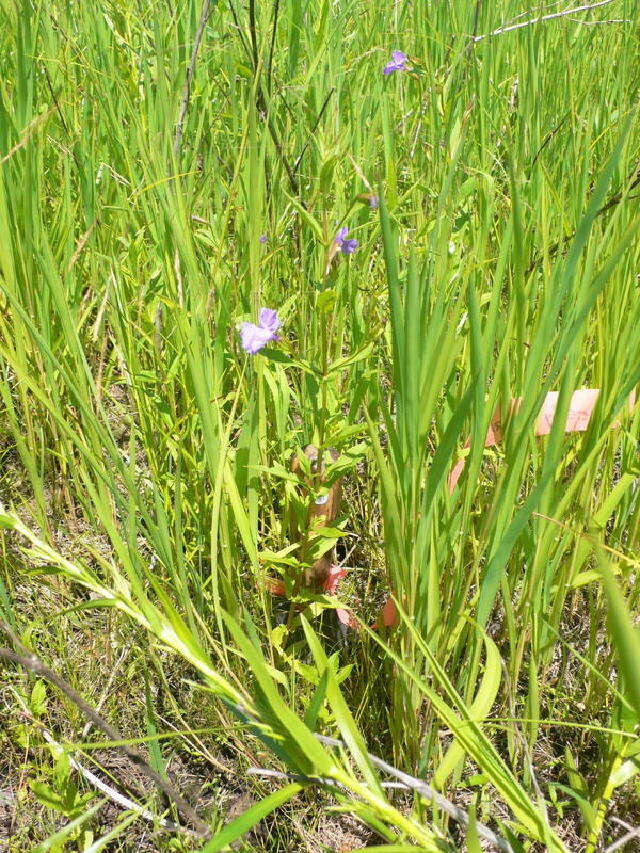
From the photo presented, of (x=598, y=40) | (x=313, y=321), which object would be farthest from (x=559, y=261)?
(x=598, y=40)

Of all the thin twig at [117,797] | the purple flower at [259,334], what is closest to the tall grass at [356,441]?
the purple flower at [259,334]

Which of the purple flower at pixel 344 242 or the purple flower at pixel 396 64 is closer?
the purple flower at pixel 344 242

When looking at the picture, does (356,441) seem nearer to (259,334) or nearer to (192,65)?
(259,334)

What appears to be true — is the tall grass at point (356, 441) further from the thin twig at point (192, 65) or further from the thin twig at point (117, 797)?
the thin twig at point (117, 797)

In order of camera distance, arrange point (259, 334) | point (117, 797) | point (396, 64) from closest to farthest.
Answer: point (117, 797), point (259, 334), point (396, 64)

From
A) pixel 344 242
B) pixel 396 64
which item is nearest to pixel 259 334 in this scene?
pixel 344 242

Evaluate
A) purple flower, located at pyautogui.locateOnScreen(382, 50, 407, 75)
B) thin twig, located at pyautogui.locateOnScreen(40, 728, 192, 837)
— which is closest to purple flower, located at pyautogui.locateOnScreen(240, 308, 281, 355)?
thin twig, located at pyautogui.locateOnScreen(40, 728, 192, 837)

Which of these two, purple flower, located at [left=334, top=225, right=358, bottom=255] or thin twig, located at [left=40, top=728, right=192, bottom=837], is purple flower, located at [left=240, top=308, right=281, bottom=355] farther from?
thin twig, located at [left=40, top=728, right=192, bottom=837]
